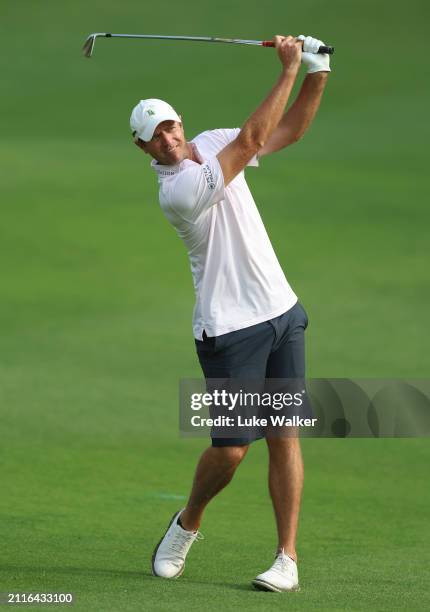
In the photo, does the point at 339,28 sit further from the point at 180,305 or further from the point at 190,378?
the point at 190,378

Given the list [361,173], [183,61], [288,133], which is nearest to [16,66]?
[183,61]

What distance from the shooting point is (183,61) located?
73.6ft

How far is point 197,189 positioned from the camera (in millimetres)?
5102

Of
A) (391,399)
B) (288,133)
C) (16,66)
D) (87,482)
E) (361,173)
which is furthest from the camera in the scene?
(16,66)

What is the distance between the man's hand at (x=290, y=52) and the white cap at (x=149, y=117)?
48 centimetres

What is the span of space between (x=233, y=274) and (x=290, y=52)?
88cm

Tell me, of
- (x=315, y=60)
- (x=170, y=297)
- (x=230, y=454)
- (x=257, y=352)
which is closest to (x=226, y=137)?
(x=315, y=60)

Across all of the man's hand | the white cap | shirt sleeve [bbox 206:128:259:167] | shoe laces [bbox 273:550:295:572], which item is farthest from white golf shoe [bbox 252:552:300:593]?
the man's hand

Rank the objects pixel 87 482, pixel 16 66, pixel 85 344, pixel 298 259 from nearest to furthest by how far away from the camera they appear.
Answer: pixel 87 482, pixel 85 344, pixel 298 259, pixel 16 66

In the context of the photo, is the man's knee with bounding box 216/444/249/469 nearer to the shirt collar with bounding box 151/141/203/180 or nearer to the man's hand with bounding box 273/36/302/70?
the shirt collar with bounding box 151/141/203/180

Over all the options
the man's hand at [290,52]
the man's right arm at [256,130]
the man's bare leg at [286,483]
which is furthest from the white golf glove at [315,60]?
the man's bare leg at [286,483]

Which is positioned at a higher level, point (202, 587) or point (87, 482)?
point (87, 482)

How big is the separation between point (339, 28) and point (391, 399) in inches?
611

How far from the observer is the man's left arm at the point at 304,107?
217 inches
